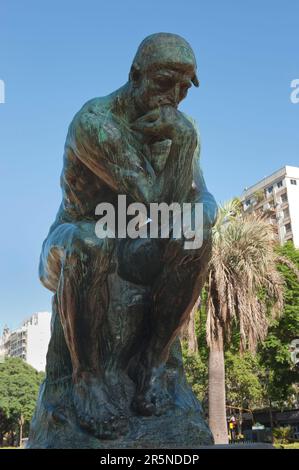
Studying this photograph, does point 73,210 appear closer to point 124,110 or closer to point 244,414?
point 124,110

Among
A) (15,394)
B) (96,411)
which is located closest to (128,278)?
(96,411)

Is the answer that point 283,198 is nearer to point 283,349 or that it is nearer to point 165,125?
point 283,349

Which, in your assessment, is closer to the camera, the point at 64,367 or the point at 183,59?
the point at 183,59

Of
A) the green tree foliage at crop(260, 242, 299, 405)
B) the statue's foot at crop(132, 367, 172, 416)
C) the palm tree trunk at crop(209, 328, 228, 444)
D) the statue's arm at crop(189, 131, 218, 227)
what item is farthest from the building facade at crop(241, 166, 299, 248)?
the statue's foot at crop(132, 367, 172, 416)

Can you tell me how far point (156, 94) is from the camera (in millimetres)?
3238

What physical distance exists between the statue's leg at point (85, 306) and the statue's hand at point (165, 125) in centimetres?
74

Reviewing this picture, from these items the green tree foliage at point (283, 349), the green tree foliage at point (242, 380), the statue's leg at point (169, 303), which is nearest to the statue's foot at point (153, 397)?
the statue's leg at point (169, 303)

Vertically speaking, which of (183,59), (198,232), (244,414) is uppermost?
(244,414)

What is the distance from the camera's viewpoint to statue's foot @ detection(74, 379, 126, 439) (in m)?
2.88

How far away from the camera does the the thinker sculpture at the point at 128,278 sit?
3.01m

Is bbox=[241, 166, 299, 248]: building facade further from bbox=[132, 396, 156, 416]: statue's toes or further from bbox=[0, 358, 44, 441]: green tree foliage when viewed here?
bbox=[132, 396, 156, 416]: statue's toes

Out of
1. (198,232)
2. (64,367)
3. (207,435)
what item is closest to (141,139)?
(198,232)

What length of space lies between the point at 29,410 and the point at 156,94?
53370mm

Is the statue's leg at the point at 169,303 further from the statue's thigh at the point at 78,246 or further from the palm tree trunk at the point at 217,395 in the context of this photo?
the palm tree trunk at the point at 217,395
